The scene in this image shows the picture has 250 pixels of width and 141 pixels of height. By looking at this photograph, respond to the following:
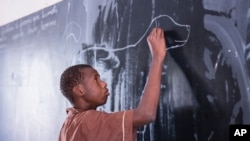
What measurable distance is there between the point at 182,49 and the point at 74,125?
0.41 metres

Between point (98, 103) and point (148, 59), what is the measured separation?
0.84 ft

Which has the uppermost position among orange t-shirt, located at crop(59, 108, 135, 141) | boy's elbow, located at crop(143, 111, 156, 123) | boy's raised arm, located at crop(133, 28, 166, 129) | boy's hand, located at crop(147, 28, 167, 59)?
boy's hand, located at crop(147, 28, 167, 59)

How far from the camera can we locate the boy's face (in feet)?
3.52

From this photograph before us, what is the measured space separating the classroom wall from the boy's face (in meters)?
0.22

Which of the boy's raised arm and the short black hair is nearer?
the boy's raised arm

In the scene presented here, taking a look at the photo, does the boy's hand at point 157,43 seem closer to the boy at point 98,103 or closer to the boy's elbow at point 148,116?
the boy at point 98,103

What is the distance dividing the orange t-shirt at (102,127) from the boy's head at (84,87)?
0.21ft

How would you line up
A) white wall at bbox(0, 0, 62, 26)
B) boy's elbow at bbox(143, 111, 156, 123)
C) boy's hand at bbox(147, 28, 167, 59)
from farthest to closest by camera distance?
white wall at bbox(0, 0, 62, 26) < boy's hand at bbox(147, 28, 167, 59) < boy's elbow at bbox(143, 111, 156, 123)

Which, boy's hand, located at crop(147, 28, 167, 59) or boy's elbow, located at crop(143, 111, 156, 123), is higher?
boy's hand, located at crop(147, 28, 167, 59)

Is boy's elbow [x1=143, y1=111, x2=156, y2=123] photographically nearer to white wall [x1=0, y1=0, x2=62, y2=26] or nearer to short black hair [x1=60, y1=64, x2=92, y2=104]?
short black hair [x1=60, y1=64, x2=92, y2=104]

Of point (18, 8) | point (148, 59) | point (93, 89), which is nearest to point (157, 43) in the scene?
point (148, 59)

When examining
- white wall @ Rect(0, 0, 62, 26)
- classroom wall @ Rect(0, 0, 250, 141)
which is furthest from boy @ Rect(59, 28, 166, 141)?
white wall @ Rect(0, 0, 62, 26)

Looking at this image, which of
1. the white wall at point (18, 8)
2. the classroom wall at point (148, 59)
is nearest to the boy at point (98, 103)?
the classroom wall at point (148, 59)

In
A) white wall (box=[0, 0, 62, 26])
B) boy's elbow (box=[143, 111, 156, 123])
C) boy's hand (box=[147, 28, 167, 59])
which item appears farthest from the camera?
white wall (box=[0, 0, 62, 26])
